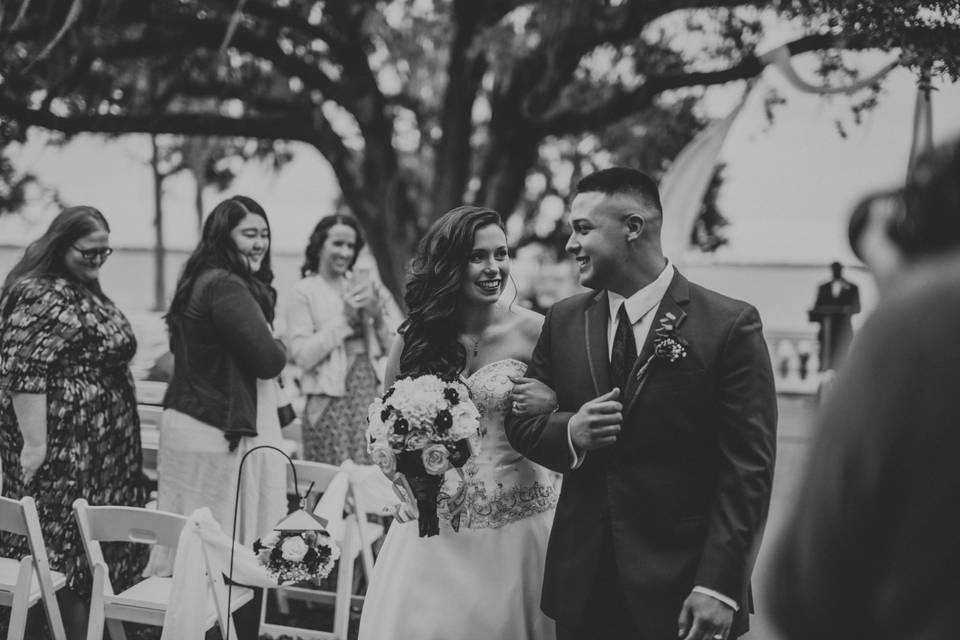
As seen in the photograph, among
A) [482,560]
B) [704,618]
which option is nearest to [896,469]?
[704,618]

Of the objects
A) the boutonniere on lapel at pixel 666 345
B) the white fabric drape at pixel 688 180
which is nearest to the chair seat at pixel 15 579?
the boutonniere on lapel at pixel 666 345

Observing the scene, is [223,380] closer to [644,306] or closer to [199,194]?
[644,306]

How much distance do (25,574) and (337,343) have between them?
246cm

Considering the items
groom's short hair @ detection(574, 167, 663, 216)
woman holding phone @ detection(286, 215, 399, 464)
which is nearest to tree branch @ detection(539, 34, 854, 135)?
woman holding phone @ detection(286, 215, 399, 464)

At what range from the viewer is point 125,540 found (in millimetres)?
3781

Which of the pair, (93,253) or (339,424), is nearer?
(93,253)

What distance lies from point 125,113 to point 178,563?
24.5ft

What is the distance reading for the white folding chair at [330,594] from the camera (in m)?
4.44

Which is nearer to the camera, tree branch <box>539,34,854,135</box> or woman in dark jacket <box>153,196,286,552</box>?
woman in dark jacket <box>153,196,286,552</box>

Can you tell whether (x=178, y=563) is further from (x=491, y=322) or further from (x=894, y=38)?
(x=894, y=38)

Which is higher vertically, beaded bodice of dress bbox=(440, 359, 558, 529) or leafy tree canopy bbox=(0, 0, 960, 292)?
leafy tree canopy bbox=(0, 0, 960, 292)

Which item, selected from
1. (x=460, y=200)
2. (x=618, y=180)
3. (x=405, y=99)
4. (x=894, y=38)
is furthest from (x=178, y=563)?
(x=405, y=99)

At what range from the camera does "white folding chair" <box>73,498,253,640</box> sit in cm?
368

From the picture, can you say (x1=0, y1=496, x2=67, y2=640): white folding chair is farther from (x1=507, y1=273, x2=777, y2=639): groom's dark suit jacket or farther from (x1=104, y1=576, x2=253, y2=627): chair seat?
(x1=507, y1=273, x2=777, y2=639): groom's dark suit jacket
